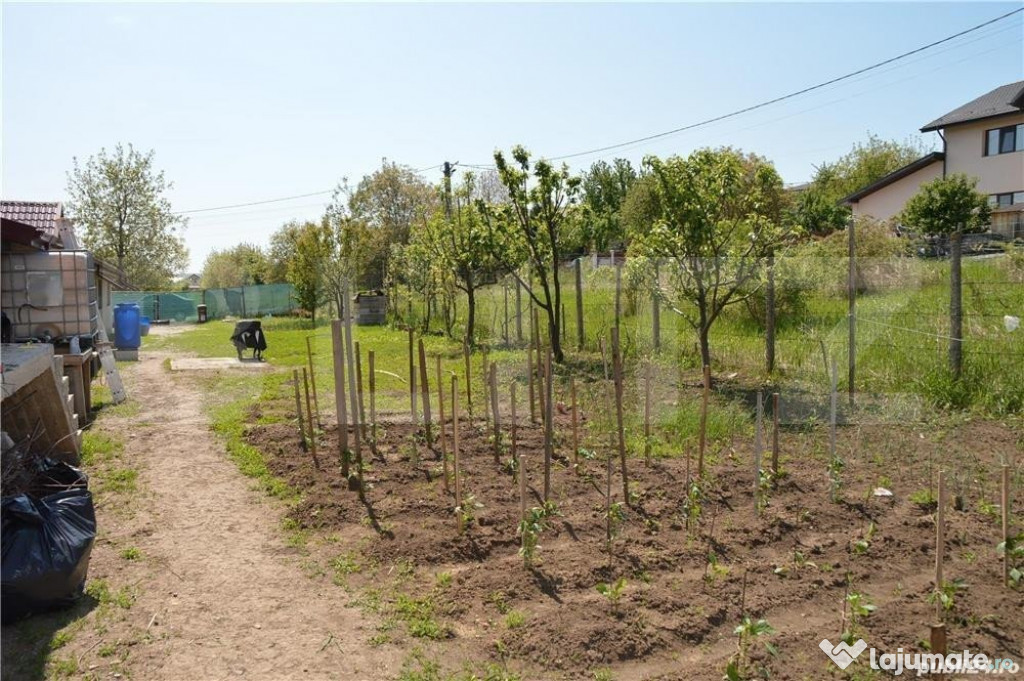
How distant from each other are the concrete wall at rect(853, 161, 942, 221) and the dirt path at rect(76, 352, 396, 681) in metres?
27.1

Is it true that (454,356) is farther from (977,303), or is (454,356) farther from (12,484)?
(12,484)

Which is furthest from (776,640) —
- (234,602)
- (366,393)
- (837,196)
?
(837,196)

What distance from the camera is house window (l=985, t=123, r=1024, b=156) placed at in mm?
25156

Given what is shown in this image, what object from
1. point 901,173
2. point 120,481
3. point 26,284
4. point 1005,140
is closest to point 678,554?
point 120,481

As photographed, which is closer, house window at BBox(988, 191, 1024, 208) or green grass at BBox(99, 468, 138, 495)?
green grass at BBox(99, 468, 138, 495)

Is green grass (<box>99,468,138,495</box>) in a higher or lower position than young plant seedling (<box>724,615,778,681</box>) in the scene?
higher

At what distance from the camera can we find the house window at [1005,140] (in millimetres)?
25156

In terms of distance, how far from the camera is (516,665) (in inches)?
131

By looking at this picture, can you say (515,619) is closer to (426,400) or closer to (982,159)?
(426,400)

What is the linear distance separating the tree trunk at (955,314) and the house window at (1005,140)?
73.7 feet

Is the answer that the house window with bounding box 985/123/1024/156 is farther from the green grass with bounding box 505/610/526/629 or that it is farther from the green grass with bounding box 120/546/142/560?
the green grass with bounding box 120/546/142/560

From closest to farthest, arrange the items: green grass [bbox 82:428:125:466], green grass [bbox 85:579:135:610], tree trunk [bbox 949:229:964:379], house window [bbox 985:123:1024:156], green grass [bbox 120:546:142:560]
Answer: green grass [bbox 85:579:135:610] < green grass [bbox 120:546:142:560] < green grass [bbox 82:428:125:466] < tree trunk [bbox 949:229:964:379] < house window [bbox 985:123:1024:156]

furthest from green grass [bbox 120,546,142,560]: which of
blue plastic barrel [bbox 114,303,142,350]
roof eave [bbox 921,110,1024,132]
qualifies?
roof eave [bbox 921,110,1024,132]

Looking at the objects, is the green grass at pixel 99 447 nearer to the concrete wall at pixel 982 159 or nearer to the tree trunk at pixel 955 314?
the tree trunk at pixel 955 314
